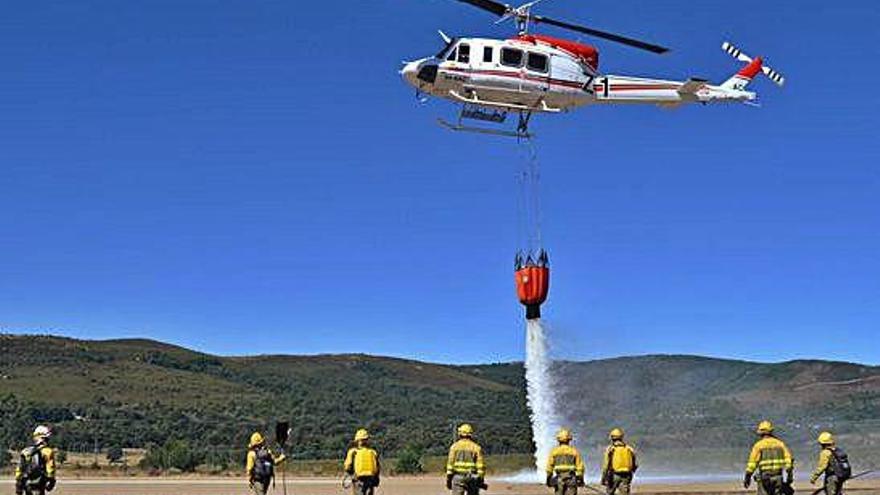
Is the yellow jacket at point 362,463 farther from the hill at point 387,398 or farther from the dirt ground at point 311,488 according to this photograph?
the hill at point 387,398

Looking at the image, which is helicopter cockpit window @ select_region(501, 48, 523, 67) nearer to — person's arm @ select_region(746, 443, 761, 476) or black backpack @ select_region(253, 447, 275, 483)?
black backpack @ select_region(253, 447, 275, 483)

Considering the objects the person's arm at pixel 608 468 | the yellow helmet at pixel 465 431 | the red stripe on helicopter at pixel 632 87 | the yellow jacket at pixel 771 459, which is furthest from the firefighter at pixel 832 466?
the red stripe on helicopter at pixel 632 87

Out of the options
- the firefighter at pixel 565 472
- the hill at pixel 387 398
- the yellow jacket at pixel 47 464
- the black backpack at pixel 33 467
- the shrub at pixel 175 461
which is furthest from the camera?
the hill at pixel 387 398

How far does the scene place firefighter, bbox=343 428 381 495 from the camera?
69.7ft

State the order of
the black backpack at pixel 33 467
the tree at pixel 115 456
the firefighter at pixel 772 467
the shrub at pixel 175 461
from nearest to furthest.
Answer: the black backpack at pixel 33 467 < the firefighter at pixel 772 467 < the shrub at pixel 175 461 < the tree at pixel 115 456

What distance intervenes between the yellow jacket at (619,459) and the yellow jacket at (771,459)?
2.15 metres

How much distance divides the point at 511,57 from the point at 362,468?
1811 cm

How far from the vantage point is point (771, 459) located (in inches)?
819

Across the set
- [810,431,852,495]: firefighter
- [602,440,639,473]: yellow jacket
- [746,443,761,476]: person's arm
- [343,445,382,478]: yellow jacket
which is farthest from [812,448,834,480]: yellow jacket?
[343,445,382,478]: yellow jacket

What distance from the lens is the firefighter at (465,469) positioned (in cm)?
2017

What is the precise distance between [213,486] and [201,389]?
85822 mm

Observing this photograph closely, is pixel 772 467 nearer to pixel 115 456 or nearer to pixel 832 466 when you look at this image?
pixel 832 466

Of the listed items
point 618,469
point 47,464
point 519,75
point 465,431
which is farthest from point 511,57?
point 47,464

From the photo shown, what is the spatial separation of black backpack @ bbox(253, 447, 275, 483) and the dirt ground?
529 inches
